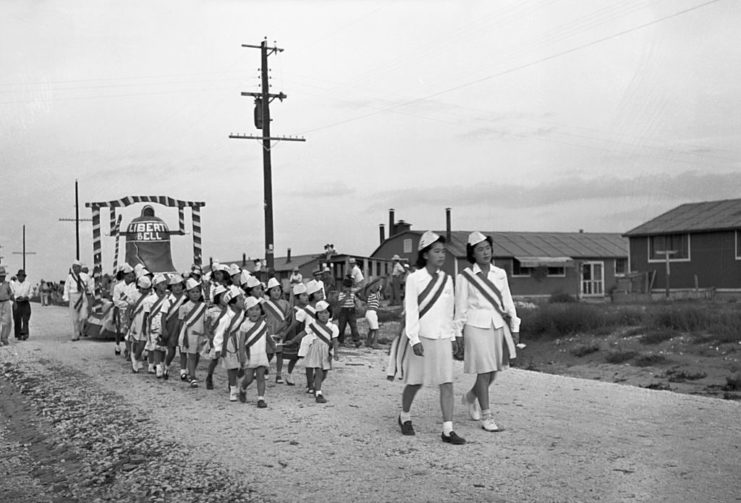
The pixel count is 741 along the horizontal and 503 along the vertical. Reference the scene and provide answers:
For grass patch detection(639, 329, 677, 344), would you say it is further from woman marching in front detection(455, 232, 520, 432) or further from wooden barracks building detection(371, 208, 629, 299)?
wooden barracks building detection(371, 208, 629, 299)

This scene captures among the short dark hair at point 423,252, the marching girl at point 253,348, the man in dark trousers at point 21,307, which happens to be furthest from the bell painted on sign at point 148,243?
the short dark hair at point 423,252

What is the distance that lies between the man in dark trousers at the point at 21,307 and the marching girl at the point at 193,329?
9.95 m

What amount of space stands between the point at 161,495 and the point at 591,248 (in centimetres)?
4680

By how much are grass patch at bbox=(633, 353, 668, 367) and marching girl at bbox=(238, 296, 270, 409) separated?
8.08 meters

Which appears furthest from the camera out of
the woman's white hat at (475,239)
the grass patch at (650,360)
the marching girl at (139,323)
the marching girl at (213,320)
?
the grass patch at (650,360)

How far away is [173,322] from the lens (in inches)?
506

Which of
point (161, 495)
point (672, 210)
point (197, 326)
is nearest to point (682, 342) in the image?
point (197, 326)

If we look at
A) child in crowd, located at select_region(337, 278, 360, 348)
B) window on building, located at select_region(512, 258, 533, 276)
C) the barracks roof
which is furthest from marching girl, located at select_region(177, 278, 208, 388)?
window on building, located at select_region(512, 258, 533, 276)

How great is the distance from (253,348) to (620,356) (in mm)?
8710

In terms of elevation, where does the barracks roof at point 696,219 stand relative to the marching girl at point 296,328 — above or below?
above

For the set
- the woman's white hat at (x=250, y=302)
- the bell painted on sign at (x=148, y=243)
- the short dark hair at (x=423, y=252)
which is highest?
the bell painted on sign at (x=148, y=243)

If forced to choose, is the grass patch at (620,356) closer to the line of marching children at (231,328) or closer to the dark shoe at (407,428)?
the line of marching children at (231,328)

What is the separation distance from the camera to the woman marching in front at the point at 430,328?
8.03 meters

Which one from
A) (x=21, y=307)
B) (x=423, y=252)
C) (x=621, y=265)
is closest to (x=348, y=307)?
(x=21, y=307)
